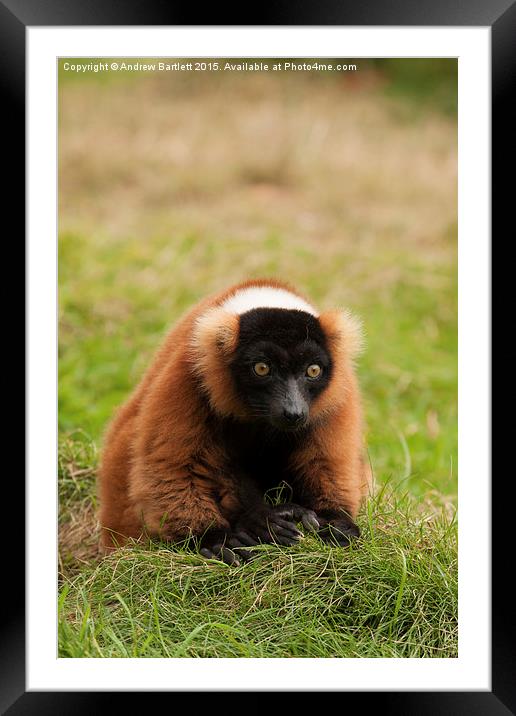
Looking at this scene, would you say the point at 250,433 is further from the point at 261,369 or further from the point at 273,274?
the point at 273,274

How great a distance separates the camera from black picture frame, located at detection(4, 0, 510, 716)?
4.03m

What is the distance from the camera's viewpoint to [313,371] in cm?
500

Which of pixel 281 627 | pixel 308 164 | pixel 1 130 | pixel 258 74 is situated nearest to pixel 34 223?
pixel 1 130

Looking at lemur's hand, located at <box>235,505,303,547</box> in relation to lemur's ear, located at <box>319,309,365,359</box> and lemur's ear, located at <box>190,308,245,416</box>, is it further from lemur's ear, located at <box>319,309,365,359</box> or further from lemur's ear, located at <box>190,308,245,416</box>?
lemur's ear, located at <box>319,309,365,359</box>

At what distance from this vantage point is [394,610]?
4.57 metres

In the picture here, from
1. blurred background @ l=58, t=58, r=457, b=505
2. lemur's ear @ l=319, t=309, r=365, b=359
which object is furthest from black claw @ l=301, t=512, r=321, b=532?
blurred background @ l=58, t=58, r=457, b=505

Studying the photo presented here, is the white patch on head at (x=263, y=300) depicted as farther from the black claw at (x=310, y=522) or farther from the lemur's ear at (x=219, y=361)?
the black claw at (x=310, y=522)

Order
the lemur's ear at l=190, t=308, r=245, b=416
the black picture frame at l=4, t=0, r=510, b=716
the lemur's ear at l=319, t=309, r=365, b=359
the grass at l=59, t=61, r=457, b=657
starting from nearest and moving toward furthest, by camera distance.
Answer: the black picture frame at l=4, t=0, r=510, b=716 < the grass at l=59, t=61, r=457, b=657 < the lemur's ear at l=190, t=308, r=245, b=416 < the lemur's ear at l=319, t=309, r=365, b=359

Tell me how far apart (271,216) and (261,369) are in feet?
28.7

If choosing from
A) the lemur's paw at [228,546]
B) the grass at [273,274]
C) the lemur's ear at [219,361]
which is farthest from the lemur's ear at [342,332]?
the lemur's paw at [228,546]

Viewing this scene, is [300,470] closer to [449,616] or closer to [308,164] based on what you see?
[449,616]

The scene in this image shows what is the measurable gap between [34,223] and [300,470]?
213 centimetres

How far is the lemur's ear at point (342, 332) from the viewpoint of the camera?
5.15 m

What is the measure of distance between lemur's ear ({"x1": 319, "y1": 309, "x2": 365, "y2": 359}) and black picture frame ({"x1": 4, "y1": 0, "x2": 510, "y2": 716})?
1.18 metres
